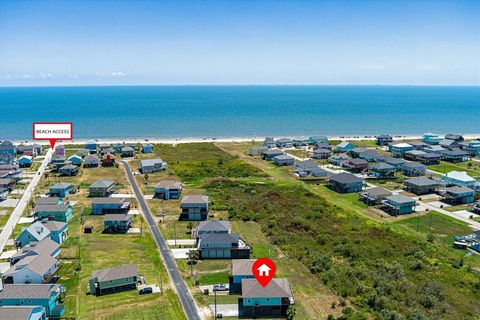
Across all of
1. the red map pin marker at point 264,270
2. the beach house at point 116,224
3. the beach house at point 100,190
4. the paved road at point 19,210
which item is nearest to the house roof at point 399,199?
the red map pin marker at point 264,270

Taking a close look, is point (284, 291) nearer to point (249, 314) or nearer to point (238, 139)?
point (249, 314)

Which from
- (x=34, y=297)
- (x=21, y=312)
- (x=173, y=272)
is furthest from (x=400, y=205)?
(x=21, y=312)

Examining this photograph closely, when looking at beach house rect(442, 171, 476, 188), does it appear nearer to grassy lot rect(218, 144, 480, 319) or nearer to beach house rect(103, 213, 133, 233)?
grassy lot rect(218, 144, 480, 319)

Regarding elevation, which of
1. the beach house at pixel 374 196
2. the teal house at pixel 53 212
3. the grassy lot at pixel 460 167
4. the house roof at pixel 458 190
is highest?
the grassy lot at pixel 460 167

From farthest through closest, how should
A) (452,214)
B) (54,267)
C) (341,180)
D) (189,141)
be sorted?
(189,141) < (341,180) < (452,214) < (54,267)

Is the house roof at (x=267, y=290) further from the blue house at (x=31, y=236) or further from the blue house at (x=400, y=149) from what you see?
the blue house at (x=400, y=149)

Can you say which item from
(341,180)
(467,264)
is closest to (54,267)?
(467,264)
